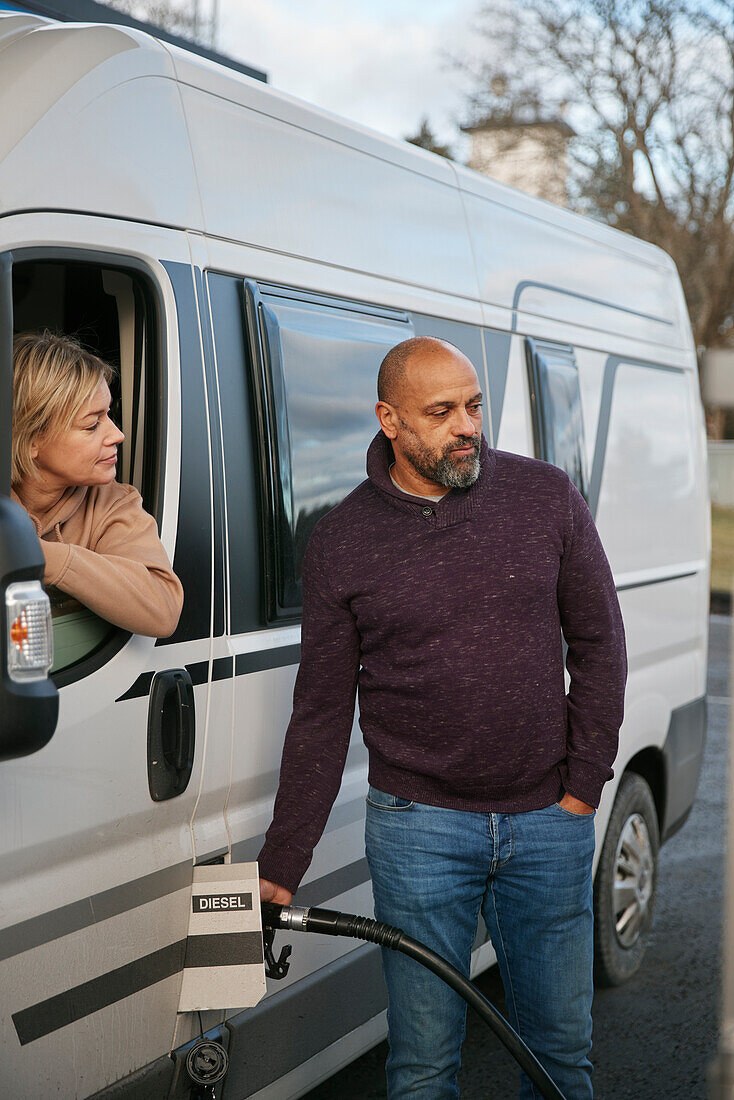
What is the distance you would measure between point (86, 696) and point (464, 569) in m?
0.81

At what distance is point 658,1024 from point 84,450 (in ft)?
10.2

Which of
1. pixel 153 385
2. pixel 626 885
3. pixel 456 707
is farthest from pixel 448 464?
pixel 626 885

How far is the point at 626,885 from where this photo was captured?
15.1 feet

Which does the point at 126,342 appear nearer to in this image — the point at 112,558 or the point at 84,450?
the point at 84,450

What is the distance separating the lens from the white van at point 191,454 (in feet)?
7.41

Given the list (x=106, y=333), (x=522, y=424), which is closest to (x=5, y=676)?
(x=106, y=333)

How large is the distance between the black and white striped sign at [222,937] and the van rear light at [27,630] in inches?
38.2

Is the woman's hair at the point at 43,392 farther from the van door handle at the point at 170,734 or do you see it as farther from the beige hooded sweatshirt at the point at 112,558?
the van door handle at the point at 170,734

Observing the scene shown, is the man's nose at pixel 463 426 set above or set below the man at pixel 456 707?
above

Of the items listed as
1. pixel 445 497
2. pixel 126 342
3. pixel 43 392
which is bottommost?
pixel 445 497

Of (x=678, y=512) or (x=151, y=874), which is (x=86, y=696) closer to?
(x=151, y=874)

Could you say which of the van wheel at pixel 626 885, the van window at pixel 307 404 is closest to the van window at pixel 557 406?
the van window at pixel 307 404

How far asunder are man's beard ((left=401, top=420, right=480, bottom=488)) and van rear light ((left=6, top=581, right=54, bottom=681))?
3.53 feet

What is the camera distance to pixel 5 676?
165 cm
